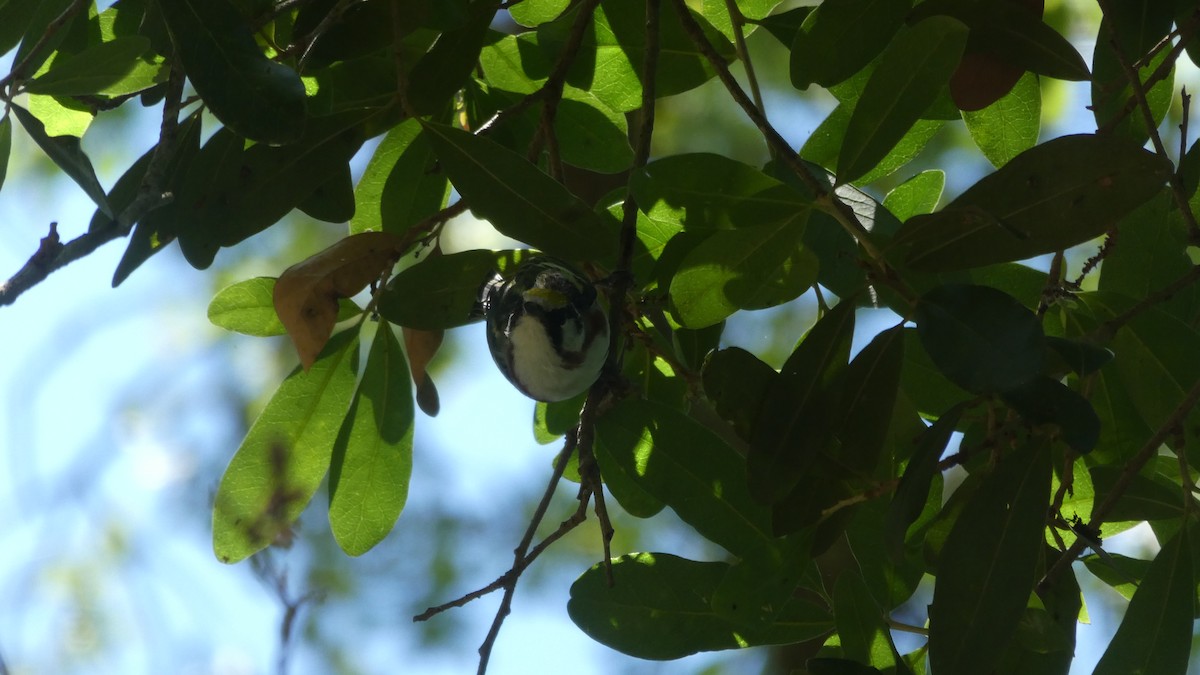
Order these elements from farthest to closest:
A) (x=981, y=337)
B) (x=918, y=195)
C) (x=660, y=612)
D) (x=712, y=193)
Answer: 1. (x=918, y=195)
2. (x=660, y=612)
3. (x=712, y=193)
4. (x=981, y=337)

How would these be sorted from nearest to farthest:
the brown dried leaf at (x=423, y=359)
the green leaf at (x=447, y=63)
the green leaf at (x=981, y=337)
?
the green leaf at (x=981, y=337)
the green leaf at (x=447, y=63)
the brown dried leaf at (x=423, y=359)

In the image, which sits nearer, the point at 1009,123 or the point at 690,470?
the point at 690,470

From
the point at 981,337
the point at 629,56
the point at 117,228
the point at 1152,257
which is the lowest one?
the point at 981,337

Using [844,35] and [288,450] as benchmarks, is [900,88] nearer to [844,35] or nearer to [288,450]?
[844,35]

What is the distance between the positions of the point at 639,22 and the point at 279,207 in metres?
0.37

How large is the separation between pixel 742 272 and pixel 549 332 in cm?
15

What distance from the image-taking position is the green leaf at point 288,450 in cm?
100

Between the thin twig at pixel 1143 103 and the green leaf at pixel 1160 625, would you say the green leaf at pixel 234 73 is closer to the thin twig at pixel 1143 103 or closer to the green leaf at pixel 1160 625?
the thin twig at pixel 1143 103

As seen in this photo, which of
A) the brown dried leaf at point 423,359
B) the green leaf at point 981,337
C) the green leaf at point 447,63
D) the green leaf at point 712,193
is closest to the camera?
the green leaf at point 981,337

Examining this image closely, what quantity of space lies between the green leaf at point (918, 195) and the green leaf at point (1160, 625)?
1.14 ft

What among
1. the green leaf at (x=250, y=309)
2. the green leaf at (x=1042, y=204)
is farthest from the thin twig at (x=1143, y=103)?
the green leaf at (x=250, y=309)

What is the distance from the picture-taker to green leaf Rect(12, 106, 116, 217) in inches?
32.0

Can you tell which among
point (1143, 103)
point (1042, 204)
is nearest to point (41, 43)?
point (1042, 204)

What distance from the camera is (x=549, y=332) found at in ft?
2.57
